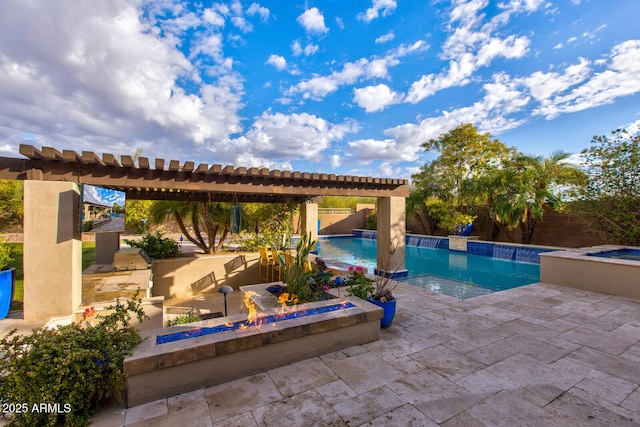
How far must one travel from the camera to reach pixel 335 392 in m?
2.73

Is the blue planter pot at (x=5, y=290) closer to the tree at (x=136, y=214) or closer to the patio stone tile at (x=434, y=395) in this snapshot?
the patio stone tile at (x=434, y=395)

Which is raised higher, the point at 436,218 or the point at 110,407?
the point at 436,218

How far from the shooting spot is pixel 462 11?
847 centimetres

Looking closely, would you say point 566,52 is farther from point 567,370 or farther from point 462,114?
point 567,370

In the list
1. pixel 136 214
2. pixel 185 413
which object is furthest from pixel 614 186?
pixel 136 214

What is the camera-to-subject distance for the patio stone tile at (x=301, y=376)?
2.82m

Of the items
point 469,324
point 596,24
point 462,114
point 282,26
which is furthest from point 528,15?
point 462,114

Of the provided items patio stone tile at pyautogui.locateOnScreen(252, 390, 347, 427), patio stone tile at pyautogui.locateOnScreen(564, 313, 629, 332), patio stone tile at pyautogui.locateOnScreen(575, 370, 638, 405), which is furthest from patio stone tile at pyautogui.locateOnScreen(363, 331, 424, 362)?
patio stone tile at pyautogui.locateOnScreen(564, 313, 629, 332)

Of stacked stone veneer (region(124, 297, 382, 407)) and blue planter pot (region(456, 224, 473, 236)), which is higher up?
blue planter pot (region(456, 224, 473, 236))

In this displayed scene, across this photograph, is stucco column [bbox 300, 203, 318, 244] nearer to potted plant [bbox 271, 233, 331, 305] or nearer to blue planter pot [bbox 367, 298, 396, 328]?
potted plant [bbox 271, 233, 331, 305]

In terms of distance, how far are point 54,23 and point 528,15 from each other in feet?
42.2

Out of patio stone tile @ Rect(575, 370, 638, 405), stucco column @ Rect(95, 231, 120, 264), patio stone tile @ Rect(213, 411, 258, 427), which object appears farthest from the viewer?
stucco column @ Rect(95, 231, 120, 264)

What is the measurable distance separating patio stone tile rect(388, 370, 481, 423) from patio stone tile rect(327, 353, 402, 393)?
0.15m

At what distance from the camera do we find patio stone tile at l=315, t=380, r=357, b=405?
8.61 feet
